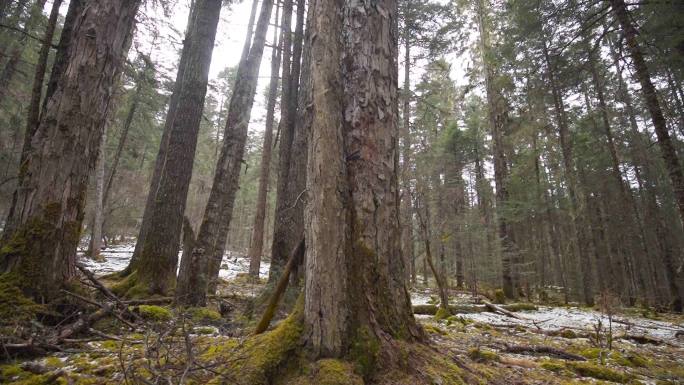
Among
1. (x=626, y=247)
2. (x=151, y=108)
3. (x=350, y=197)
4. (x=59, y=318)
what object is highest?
(x=151, y=108)

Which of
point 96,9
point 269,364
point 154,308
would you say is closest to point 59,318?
point 154,308

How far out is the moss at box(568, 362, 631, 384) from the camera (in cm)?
297

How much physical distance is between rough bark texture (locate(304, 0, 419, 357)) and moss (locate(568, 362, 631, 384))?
2.13 m

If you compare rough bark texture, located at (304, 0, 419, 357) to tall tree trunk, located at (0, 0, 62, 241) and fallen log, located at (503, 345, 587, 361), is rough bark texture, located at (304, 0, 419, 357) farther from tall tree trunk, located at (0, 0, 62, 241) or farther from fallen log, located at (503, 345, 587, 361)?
tall tree trunk, located at (0, 0, 62, 241)

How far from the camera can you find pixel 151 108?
16.5 meters

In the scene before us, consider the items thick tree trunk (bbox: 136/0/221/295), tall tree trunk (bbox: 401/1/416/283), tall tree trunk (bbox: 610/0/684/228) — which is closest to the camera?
thick tree trunk (bbox: 136/0/221/295)

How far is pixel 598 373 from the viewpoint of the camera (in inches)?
119

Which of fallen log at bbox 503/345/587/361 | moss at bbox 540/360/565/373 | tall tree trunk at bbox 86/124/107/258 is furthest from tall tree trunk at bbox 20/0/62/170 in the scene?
tall tree trunk at bbox 86/124/107/258

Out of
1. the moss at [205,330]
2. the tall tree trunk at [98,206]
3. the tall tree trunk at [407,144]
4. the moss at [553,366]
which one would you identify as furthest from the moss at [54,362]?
the tall tree trunk at [98,206]

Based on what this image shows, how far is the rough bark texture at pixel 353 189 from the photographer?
1997 millimetres

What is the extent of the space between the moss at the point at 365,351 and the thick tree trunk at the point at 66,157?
312 centimetres

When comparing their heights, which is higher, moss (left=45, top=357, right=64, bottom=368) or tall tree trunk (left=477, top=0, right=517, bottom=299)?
tall tree trunk (left=477, top=0, right=517, bottom=299)

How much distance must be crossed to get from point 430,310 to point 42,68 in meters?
8.49

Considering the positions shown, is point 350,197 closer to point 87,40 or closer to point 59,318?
point 59,318
